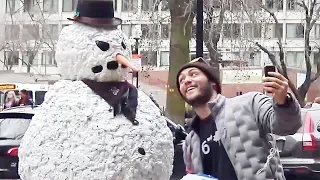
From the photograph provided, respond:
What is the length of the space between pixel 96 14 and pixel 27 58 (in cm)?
5077

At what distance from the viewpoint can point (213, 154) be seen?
404 cm

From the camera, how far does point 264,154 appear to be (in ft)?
12.8

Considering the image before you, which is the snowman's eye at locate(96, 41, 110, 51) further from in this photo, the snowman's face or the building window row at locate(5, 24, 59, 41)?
the building window row at locate(5, 24, 59, 41)

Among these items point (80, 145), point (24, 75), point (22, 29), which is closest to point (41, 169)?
point (80, 145)

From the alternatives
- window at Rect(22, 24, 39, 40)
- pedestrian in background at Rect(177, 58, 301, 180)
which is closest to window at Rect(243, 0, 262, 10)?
pedestrian in background at Rect(177, 58, 301, 180)

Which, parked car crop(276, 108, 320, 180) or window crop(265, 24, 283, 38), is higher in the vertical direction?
window crop(265, 24, 283, 38)

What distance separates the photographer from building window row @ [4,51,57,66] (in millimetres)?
51891

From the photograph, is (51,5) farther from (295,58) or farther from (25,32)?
(295,58)

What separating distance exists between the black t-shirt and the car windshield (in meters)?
6.74

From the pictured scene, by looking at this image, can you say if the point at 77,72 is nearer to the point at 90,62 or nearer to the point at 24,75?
the point at 90,62

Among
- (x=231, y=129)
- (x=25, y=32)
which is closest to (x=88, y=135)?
(x=231, y=129)

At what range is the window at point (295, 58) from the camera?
5172 centimetres

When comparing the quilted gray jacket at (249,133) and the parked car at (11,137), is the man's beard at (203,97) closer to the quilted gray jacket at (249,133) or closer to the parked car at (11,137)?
the quilted gray jacket at (249,133)

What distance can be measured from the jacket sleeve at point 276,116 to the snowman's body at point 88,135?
123 centimetres
